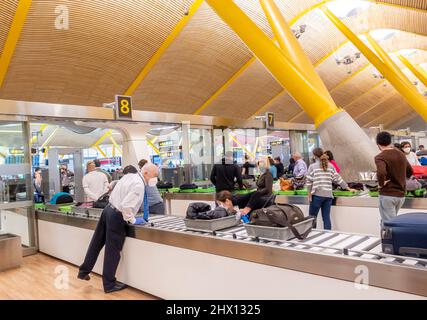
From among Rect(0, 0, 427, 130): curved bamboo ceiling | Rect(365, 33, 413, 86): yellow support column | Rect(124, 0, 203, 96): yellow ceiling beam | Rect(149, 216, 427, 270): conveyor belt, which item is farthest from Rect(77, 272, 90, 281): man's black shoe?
Rect(365, 33, 413, 86): yellow support column

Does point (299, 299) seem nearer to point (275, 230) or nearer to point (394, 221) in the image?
point (275, 230)

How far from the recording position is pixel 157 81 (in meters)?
19.6

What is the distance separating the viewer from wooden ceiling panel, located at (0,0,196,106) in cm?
1356

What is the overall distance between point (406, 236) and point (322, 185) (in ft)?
10.7

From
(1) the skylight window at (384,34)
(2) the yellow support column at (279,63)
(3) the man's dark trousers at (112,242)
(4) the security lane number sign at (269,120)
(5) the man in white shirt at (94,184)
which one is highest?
(1) the skylight window at (384,34)

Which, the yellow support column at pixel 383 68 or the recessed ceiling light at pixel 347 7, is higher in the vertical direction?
the recessed ceiling light at pixel 347 7

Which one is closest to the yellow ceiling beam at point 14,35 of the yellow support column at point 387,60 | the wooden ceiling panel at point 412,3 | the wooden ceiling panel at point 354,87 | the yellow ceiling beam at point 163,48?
the yellow ceiling beam at point 163,48

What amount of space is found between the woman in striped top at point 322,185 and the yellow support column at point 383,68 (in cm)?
1415

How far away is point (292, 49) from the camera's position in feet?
33.5

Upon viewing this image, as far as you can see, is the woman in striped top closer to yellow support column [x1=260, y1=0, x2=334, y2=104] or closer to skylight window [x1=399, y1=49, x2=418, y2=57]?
yellow support column [x1=260, y1=0, x2=334, y2=104]

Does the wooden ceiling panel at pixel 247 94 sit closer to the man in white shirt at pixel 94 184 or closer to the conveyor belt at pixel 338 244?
the man in white shirt at pixel 94 184

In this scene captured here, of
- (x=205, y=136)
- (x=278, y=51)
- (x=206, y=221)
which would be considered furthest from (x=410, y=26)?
(x=206, y=221)

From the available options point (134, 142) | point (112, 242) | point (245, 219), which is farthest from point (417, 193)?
point (134, 142)

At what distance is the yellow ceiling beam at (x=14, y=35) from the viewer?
12.3 meters
